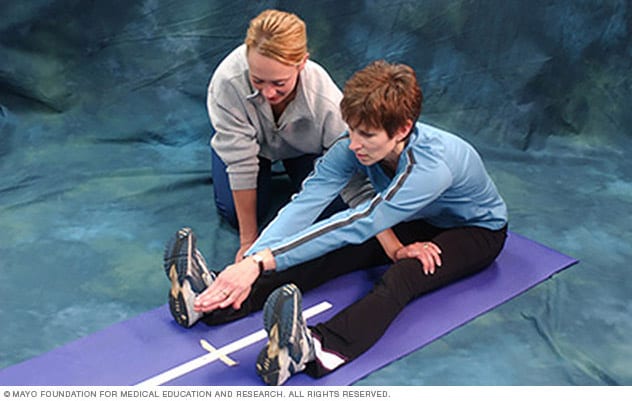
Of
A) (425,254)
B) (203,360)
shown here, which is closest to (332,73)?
(425,254)

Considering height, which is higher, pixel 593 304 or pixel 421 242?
pixel 421 242

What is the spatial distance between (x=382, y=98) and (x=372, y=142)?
0.13 m

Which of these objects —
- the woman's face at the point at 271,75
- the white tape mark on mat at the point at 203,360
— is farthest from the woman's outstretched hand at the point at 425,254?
the woman's face at the point at 271,75

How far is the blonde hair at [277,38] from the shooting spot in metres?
2.17

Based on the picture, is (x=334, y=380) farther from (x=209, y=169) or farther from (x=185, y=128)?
(x=185, y=128)

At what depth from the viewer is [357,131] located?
6.97 ft

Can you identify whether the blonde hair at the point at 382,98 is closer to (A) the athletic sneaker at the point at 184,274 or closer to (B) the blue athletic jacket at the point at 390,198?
(B) the blue athletic jacket at the point at 390,198

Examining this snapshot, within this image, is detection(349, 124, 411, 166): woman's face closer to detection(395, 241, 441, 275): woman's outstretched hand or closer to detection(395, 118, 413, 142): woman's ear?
detection(395, 118, 413, 142): woman's ear

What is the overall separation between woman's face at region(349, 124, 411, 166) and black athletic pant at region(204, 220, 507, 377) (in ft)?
1.22

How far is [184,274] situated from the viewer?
2.21 metres

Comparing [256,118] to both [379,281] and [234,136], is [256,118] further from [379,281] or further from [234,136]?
[379,281]

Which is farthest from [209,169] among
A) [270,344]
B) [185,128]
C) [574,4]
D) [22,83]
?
[574,4]

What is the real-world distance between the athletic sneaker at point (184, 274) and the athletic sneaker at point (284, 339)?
0.29 meters

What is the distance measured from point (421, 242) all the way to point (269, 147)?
1.94 feet
